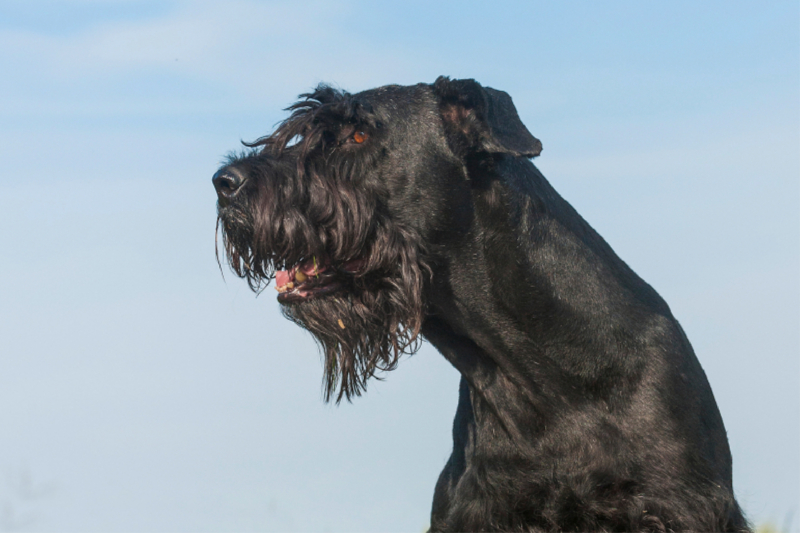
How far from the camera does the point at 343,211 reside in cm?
446

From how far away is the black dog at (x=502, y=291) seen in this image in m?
4.40

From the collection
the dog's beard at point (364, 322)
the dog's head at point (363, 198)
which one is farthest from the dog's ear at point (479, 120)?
the dog's beard at point (364, 322)

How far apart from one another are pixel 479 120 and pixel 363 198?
780 millimetres

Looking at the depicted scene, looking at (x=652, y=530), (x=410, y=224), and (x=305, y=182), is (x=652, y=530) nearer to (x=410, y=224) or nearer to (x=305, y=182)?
(x=410, y=224)

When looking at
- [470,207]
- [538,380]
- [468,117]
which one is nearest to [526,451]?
[538,380]

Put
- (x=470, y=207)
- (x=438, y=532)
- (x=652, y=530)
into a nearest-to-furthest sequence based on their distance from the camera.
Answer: (x=652, y=530), (x=470, y=207), (x=438, y=532)

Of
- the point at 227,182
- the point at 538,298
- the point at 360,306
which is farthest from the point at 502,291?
the point at 227,182

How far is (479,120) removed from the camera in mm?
4625

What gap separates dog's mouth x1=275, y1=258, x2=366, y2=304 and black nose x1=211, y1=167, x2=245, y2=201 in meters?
0.54

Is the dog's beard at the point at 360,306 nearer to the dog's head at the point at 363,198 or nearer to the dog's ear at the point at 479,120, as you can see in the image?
the dog's head at the point at 363,198

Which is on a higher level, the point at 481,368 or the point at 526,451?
→ the point at 481,368

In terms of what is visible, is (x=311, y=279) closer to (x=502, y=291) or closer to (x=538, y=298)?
(x=502, y=291)

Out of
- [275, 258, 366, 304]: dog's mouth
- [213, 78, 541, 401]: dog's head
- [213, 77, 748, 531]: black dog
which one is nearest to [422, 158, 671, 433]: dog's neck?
[213, 77, 748, 531]: black dog

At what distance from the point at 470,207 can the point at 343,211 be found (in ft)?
2.27
